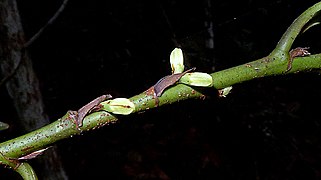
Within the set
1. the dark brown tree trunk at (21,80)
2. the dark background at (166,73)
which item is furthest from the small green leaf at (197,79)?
the dark background at (166,73)

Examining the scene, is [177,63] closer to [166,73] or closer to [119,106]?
[119,106]

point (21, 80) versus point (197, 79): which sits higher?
point (21, 80)

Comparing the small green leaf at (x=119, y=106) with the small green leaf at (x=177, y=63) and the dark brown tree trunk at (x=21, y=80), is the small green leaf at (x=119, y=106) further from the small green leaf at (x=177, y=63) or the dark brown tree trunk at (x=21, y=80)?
the dark brown tree trunk at (x=21, y=80)

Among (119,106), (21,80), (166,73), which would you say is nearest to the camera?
(119,106)

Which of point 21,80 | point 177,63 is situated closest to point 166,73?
point 21,80

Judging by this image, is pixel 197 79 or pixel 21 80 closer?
pixel 197 79
